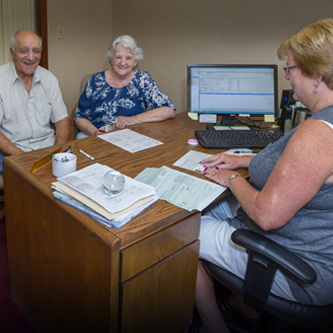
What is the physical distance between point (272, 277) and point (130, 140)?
1.05m

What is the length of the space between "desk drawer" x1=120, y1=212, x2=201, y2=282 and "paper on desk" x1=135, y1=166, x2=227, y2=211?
2.2 inches

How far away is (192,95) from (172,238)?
1.20m

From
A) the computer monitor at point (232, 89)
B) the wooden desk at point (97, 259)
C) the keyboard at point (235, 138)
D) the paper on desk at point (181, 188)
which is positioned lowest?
the wooden desk at point (97, 259)

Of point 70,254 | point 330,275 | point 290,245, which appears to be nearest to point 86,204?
point 70,254

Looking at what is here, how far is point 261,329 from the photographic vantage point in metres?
1.71

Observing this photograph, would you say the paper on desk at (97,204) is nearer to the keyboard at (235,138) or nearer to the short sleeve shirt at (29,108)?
the keyboard at (235,138)

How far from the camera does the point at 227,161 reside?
1.60 m

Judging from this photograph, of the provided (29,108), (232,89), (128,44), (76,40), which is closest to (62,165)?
(29,108)

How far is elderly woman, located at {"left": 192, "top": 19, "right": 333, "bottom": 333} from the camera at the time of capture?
41.2 inches

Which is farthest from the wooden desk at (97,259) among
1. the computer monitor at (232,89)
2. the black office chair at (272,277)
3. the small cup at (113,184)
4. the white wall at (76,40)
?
the white wall at (76,40)

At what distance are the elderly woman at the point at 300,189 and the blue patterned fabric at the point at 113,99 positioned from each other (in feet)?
4.16

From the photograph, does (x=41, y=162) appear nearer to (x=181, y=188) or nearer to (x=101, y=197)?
(x=101, y=197)

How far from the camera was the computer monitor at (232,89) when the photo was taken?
2.19 metres

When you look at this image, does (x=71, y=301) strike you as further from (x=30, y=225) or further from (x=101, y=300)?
(x=30, y=225)
